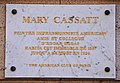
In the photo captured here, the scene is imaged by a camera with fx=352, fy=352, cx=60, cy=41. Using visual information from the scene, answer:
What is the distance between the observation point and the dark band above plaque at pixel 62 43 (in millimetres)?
3906

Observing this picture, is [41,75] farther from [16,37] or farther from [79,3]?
[79,3]

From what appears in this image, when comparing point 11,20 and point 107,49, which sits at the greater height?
point 11,20

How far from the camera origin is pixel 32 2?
13.1ft

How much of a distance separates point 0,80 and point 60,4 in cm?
110

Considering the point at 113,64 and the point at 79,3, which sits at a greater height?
the point at 79,3

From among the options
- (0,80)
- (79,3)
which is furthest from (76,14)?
(0,80)

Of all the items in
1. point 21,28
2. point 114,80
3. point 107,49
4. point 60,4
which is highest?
point 60,4

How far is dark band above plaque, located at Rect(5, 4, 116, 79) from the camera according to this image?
391 centimetres

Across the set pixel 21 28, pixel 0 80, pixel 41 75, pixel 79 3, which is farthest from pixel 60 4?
pixel 0 80

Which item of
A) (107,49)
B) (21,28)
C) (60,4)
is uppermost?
(60,4)

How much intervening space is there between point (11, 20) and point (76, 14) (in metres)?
0.73

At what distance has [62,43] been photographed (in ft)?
12.8

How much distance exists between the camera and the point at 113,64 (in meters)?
3.91

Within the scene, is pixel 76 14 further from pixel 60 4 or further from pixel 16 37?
pixel 16 37
